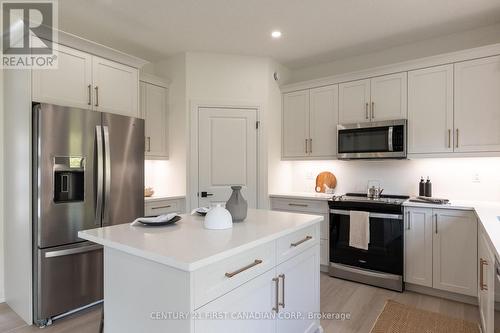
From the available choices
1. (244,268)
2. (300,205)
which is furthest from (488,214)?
(244,268)

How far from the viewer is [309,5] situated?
8.38ft

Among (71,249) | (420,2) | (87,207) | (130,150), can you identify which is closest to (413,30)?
(420,2)

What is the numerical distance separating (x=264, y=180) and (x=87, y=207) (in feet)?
6.64

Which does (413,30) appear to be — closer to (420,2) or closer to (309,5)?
(420,2)

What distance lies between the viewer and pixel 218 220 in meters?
1.61

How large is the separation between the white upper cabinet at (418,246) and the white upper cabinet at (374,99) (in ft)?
3.53

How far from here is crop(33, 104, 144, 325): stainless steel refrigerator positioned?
7.48 feet

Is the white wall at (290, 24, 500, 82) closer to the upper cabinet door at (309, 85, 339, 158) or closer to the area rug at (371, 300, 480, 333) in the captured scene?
the upper cabinet door at (309, 85, 339, 158)

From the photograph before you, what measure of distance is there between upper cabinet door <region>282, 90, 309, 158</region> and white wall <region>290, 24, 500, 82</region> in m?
0.46

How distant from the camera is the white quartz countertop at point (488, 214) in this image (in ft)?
5.33

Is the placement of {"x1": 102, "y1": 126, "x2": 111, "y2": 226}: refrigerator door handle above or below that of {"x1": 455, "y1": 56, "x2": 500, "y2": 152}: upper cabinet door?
below

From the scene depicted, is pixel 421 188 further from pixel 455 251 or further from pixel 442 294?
pixel 442 294

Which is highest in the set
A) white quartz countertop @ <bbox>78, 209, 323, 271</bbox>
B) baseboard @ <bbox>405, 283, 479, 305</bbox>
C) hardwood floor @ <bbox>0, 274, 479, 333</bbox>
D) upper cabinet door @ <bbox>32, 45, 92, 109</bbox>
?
upper cabinet door @ <bbox>32, 45, 92, 109</bbox>

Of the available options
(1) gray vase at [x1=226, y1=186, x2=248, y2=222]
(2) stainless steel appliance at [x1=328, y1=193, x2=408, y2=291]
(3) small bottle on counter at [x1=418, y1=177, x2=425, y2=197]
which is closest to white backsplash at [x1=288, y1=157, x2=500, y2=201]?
(3) small bottle on counter at [x1=418, y1=177, x2=425, y2=197]
